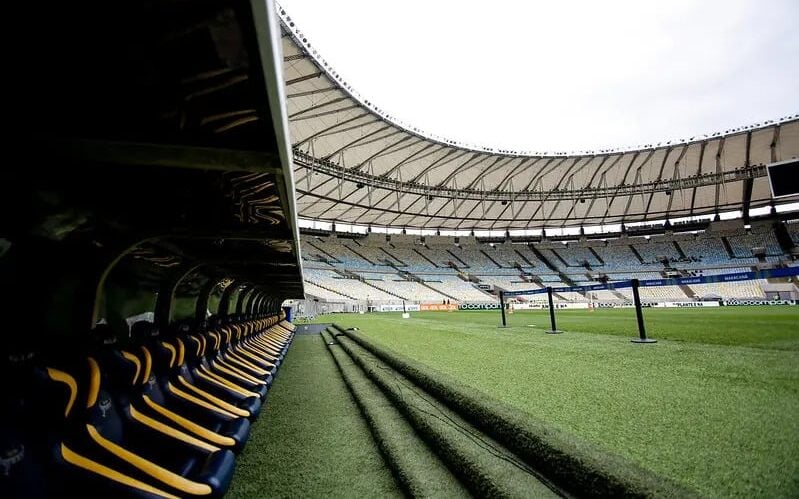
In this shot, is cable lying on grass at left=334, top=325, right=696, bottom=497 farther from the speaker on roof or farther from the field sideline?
the speaker on roof

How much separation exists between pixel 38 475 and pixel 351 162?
23230 millimetres

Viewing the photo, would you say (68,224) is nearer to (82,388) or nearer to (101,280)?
(101,280)

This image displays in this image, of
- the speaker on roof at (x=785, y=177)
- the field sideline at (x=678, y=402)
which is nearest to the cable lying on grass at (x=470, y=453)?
the field sideline at (x=678, y=402)

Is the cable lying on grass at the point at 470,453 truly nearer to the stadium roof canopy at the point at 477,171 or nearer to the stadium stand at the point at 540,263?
the stadium roof canopy at the point at 477,171

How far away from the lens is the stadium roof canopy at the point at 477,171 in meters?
17.9

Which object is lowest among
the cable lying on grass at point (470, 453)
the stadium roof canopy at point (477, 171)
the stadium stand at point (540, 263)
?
the cable lying on grass at point (470, 453)

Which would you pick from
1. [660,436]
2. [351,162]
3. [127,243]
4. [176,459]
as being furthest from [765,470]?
[351,162]

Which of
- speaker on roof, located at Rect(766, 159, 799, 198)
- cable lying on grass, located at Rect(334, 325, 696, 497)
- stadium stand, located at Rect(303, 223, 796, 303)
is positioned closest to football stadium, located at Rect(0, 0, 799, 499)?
cable lying on grass, located at Rect(334, 325, 696, 497)

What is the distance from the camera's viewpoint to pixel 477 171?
89.7 ft

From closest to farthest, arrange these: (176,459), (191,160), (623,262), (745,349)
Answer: (191,160), (176,459), (745,349), (623,262)

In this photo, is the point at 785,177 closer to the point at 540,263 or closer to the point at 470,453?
the point at 540,263

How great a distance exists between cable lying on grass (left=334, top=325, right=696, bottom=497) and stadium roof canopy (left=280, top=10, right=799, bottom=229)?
14.7 meters

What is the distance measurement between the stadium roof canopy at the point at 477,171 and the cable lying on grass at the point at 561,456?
1472 centimetres

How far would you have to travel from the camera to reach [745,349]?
12.7 ft
